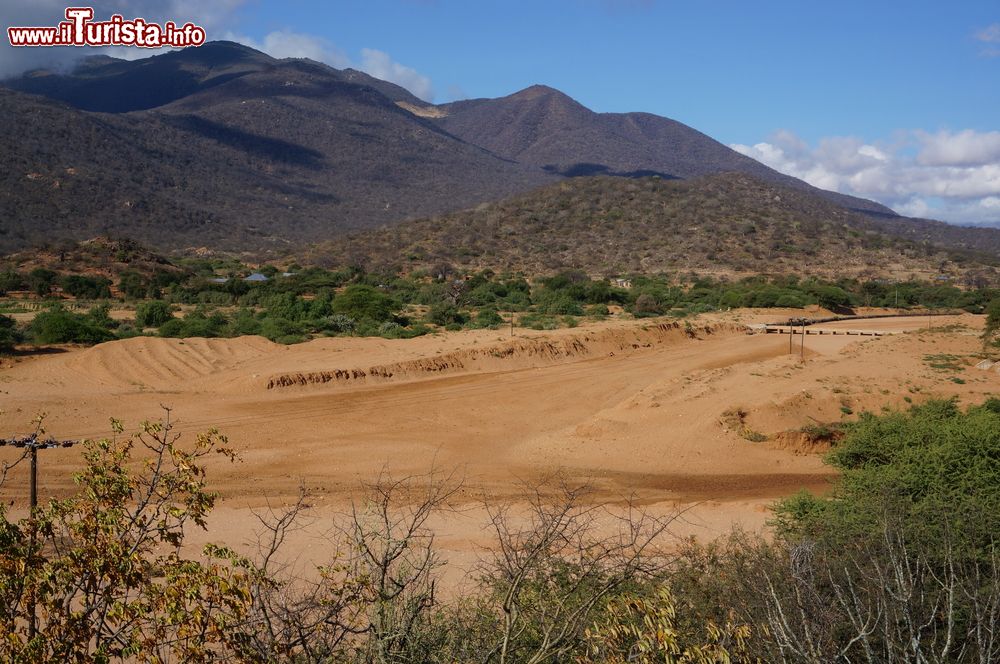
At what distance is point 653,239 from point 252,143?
79883mm

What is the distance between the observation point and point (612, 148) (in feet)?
590

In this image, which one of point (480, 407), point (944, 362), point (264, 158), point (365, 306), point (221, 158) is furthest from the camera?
point (264, 158)

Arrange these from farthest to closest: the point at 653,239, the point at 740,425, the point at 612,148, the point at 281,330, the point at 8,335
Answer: the point at 612,148 → the point at 653,239 → the point at 281,330 → the point at 8,335 → the point at 740,425

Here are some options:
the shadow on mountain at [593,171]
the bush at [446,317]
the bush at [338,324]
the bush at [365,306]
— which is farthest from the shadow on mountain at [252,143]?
the bush at [338,324]

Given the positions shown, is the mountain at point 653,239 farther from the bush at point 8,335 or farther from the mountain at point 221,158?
the bush at point 8,335

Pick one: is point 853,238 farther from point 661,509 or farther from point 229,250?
Answer: point 661,509

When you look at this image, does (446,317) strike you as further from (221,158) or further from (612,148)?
(612,148)

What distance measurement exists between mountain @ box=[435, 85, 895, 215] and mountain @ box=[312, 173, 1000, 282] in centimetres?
7579

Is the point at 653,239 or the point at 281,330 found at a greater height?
the point at 653,239

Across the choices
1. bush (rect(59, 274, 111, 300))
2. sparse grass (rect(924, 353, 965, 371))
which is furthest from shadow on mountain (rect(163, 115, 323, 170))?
sparse grass (rect(924, 353, 965, 371))

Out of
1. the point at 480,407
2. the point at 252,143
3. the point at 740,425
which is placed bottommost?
the point at 480,407

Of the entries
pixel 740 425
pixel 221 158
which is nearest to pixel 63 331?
pixel 740 425

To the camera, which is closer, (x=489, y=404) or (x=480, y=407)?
(x=480, y=407)

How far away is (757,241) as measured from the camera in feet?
235
